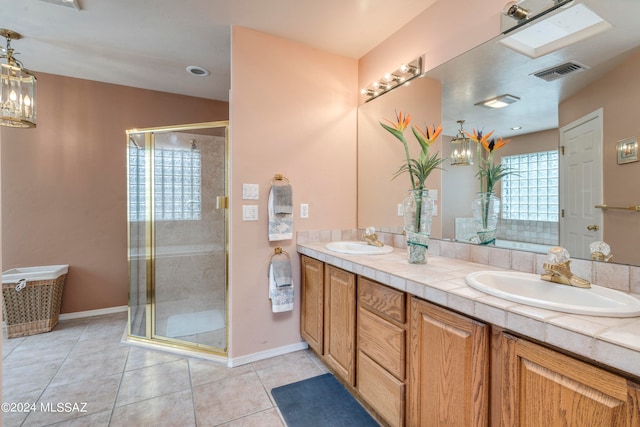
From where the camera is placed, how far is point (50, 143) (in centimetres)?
293

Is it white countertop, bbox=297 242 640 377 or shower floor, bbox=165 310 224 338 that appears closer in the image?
white countertop, bbox=297 242 640 377

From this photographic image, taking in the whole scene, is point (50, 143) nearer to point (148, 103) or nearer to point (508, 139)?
point (148, 103)

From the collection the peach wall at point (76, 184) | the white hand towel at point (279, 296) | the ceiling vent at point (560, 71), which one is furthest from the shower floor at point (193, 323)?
the ceiling vent at point (560, 71)

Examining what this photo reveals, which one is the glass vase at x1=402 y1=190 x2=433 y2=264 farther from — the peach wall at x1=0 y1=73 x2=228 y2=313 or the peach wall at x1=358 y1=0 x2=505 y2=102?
the peach wall at x1=0 y1=73 x2=228 y2=313

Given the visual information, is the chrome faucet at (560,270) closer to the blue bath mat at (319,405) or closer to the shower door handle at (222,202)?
the blue bath mat at (319,405)

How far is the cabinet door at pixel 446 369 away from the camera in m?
0.97

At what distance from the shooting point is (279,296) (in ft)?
7.17

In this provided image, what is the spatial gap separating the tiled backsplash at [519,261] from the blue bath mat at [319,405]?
105 cm

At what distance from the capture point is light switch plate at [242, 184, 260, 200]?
84.6 inches

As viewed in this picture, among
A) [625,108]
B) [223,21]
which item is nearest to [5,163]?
[223,21]

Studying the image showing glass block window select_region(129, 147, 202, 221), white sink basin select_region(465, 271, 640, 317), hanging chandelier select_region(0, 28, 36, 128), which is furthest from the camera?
glass block window select_region(129, 147, 202, 221)

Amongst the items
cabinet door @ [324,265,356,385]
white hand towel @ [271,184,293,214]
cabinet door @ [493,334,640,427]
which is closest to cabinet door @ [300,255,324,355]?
cabinet door @ [324,265,356,385]

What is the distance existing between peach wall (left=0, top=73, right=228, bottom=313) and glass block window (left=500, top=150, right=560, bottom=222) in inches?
141

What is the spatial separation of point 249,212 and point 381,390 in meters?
1.45
